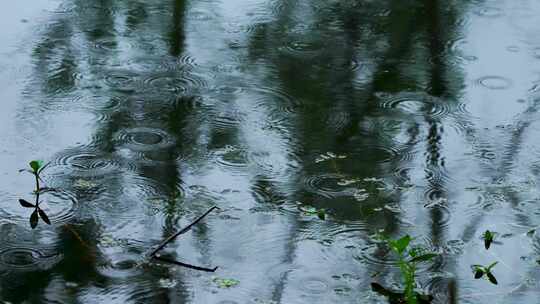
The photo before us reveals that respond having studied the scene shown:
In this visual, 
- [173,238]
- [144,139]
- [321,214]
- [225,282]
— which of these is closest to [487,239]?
[321,214]

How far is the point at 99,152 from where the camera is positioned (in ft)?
11.1

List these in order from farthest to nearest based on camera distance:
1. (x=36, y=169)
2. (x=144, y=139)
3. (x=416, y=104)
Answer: (x=416, y=104) < (x=144, y=139) < (x=36, y=169)

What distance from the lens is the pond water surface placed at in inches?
109

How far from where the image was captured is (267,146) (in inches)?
137

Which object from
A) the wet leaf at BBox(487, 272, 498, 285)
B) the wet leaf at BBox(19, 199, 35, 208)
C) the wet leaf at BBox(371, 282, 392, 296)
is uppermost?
the wet leaf at BBox(19, 199, 35, 208)

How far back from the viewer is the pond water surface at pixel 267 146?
A: 277cm

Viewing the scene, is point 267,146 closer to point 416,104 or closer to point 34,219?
point 416,104

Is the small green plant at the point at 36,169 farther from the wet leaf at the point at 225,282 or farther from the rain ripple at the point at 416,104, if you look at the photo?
the rain ripple at the point at 416,104

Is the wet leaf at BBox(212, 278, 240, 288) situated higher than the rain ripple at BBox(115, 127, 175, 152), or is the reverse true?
the rain ripple at BBox(115, 127, 175, 152)

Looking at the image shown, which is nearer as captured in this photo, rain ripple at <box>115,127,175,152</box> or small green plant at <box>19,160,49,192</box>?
small green plant at <box>19,160,49,192</box>

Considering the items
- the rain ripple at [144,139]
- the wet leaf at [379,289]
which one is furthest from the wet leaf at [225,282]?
the rain ripple at [144,139]

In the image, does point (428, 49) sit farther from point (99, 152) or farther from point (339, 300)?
point (339, 300)

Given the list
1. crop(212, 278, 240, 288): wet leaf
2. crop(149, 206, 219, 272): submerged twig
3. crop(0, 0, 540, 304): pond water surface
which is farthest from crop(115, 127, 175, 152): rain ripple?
crop(212, 278, 240, 288): wet leaf

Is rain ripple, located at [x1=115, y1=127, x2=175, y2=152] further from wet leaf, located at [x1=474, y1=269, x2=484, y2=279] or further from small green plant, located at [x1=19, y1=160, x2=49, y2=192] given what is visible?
wet leaf, located at [x1=474, y1=269, x2=484, y2=279]
